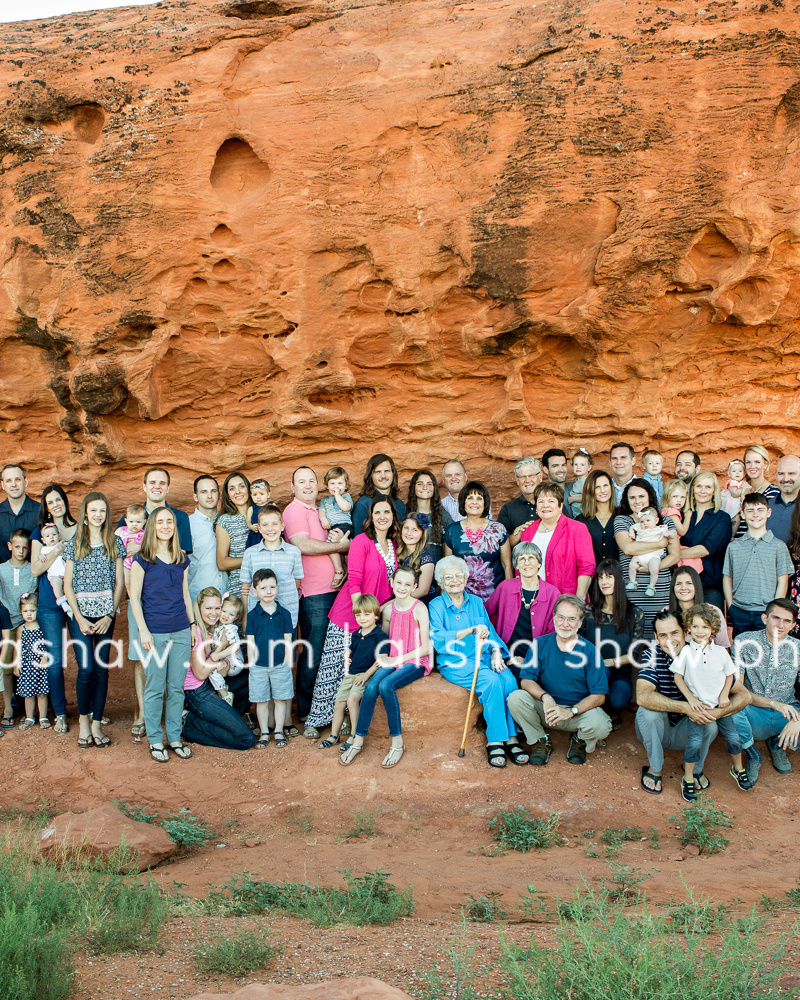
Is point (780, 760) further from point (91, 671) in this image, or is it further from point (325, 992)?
point (91, 671)

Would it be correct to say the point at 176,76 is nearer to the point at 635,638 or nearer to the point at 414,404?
the point at 414,404

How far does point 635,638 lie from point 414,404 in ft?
10.1

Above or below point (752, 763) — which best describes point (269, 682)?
above

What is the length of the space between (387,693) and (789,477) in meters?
3.61

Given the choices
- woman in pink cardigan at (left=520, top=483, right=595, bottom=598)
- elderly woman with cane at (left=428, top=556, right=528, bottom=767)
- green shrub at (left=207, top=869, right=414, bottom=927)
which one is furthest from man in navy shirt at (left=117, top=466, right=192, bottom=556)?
woman in pink cardigan at (left=520, top=483, right=595, bottom=598)

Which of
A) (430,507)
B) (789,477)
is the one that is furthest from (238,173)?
(789,477)

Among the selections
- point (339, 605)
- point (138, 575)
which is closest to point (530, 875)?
point (339, 605)

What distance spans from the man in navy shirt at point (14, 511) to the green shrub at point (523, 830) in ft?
14.6

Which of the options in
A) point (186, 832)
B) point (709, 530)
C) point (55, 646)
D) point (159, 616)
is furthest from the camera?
point (55, 646)

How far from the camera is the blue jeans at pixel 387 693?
A: 602 cm

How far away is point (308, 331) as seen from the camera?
7.35 m

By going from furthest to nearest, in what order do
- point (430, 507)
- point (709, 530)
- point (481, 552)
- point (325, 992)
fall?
point (430, 507), point (481, 552), point (709, 530), point (325, 992)

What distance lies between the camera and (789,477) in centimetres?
646

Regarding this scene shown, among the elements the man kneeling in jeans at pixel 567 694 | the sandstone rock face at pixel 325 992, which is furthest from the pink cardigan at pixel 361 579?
the sandstone rock face at pixel 325 992
